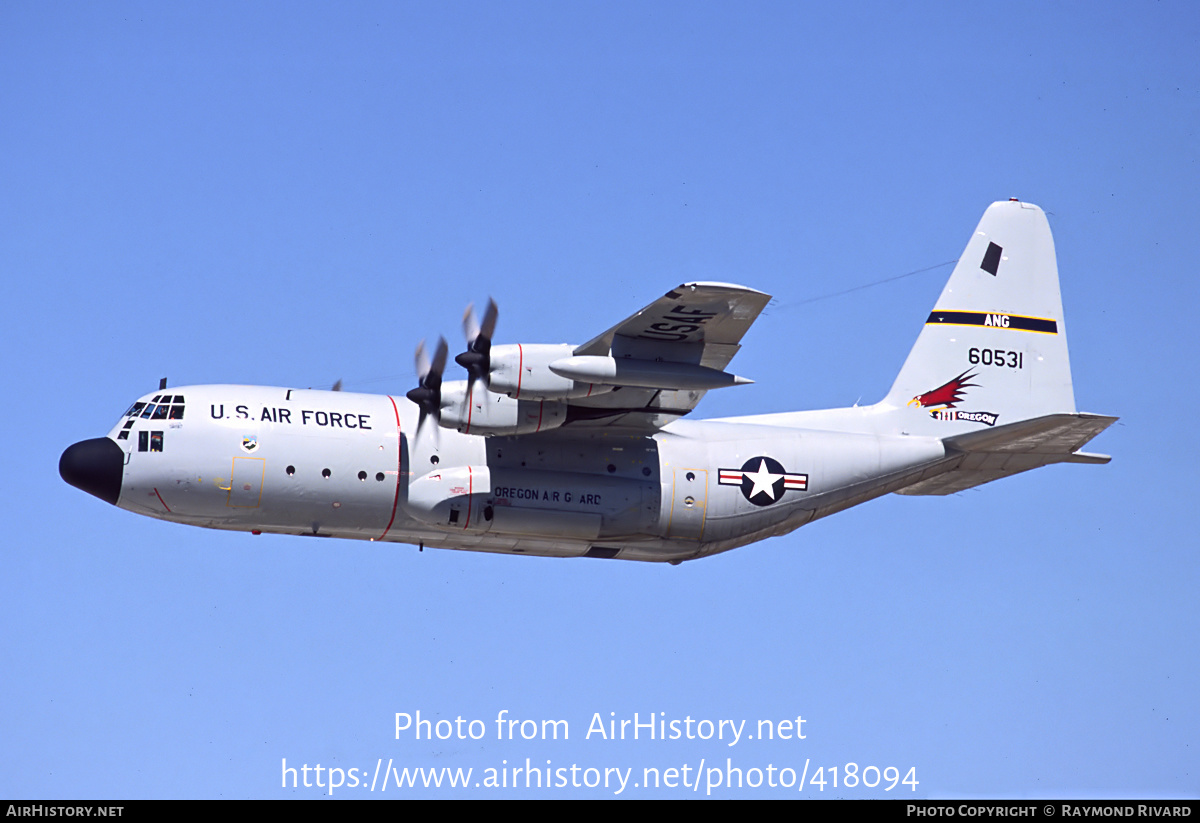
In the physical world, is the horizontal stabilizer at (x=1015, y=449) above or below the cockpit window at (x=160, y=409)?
below

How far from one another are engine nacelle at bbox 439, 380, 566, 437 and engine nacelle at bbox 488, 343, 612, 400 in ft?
1.69

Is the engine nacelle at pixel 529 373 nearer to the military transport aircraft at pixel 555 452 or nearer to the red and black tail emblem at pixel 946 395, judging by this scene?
the military transport aircraft at pixel 555 452

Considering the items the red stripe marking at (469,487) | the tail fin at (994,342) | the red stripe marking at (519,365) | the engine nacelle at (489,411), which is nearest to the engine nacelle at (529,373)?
the red stripe marking at (519,365)

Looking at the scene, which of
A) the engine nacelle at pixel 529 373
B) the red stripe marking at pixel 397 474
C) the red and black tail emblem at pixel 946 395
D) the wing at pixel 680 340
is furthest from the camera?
the red and black tail emblem at pixel 946 395

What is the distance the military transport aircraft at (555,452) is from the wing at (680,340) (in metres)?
0.03

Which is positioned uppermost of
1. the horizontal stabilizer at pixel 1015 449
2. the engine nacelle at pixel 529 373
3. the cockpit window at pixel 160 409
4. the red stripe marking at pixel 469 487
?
the engine nacelle at pixel 529 373

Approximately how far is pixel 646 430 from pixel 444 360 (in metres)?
3.22

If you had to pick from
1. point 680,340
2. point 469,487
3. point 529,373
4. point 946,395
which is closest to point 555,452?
point 469,487

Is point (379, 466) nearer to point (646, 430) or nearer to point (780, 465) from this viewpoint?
point (646, 430)

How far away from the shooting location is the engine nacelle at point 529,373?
1944 centimetres

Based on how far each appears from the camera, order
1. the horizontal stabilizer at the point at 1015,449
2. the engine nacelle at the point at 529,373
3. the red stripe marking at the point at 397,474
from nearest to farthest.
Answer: the engine nacelle at the point at 529,373 < the red stripe marking at the point at 397,474 < the horizontal stabilizer at the point at 1015,449

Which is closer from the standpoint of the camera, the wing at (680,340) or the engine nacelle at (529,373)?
the wing at (680,340)

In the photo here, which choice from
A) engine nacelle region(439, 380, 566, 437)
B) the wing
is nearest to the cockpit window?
engine nacelle region(439, 380, 566, 437)
